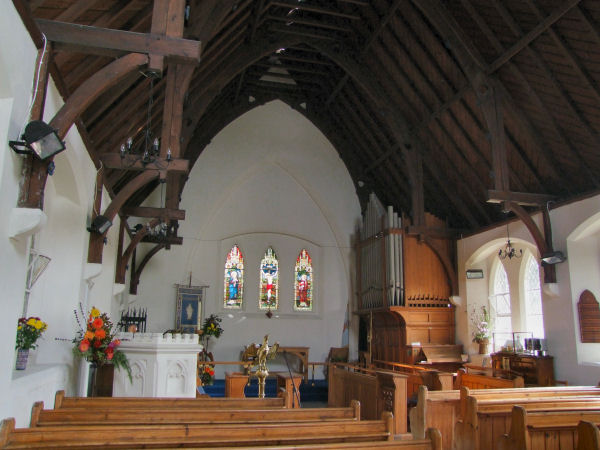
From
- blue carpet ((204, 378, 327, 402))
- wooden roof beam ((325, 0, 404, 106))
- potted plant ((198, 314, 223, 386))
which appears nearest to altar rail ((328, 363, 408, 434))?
blue carpet ((204, 378, 327, 402))

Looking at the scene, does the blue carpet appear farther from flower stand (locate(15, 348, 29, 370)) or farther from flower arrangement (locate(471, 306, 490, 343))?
flower stand (locate(15, 348, 29, 370))

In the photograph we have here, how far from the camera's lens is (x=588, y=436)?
3219mm

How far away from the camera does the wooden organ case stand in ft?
36.3

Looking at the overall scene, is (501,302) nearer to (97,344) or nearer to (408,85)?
(408,85)

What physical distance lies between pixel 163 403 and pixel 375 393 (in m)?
3.81

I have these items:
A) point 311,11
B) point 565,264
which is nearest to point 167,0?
point 311,11

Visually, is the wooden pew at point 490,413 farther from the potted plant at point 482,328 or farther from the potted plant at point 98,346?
the potted plant at point 482,328

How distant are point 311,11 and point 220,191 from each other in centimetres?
477

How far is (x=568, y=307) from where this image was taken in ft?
27.4

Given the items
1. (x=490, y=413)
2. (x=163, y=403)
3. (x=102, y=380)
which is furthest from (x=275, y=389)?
(x=163, y=403)

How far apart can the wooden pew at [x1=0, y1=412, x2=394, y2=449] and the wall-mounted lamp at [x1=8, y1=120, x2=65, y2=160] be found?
185cm

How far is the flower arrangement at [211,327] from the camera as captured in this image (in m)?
11.8

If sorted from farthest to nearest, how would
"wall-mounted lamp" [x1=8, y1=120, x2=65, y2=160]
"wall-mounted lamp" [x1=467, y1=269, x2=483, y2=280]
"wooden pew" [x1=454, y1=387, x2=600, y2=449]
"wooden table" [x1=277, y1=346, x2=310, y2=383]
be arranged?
"wooden table" [x1=277, y1=346, x2=310, y2=383]
"wall-mounted lamp" [x1=467, y1=269, x2=483, y2=280]
"wooden pew" [x1=454, y1=387, x2=600, y2=449]
"wall-mounted lamp" [x1=8, y1=120, x2=65, y2=160]

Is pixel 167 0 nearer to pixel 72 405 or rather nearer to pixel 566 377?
pixel 72 405
